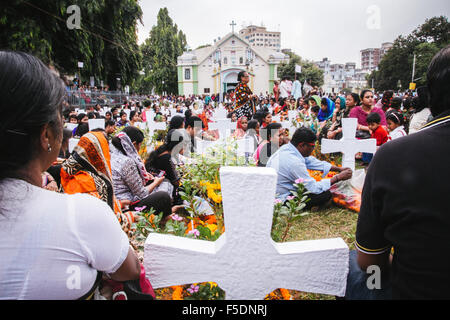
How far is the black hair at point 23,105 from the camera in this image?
0.79 meters

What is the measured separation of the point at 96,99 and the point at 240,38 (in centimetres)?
3095

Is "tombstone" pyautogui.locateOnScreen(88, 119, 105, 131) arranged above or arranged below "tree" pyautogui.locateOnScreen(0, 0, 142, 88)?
below

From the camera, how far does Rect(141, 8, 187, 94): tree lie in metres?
44.2

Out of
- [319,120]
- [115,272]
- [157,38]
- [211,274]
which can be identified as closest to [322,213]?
[211,274]

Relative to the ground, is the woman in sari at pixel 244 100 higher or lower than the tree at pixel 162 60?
lower

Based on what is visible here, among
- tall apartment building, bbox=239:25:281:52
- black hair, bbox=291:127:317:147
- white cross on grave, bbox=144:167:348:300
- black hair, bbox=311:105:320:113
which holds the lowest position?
Result: white cross on grave, bbox=144:167:348:300

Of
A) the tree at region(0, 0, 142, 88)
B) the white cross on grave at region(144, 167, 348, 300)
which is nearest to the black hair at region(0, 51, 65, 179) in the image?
the white cross on grave at region(144, 167, 348, 300)

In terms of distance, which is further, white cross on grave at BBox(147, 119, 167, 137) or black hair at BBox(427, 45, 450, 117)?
white cross on grave at BBox(147, 119, 167, 137)

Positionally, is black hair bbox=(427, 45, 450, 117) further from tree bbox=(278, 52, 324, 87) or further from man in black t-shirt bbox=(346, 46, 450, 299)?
tree bbox=(278, 52, 324, 87)

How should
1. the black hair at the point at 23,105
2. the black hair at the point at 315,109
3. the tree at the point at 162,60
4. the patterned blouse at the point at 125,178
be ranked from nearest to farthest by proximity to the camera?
the black hair at the point at 23,105 → the patterned blouse at the point at 125,178 → the black hair at the point at 315,109 → the tree at the point at 162,60

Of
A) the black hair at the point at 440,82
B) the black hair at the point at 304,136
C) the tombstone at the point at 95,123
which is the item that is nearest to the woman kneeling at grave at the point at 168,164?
the black hair at the point at 304,136

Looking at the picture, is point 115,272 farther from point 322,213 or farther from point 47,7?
point 47,7

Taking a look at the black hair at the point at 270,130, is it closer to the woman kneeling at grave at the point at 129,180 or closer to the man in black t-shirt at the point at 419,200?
the woman kneeling at grave at the point at 129,180

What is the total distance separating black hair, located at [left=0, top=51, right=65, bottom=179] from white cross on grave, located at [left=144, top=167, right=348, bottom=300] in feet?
2.04
